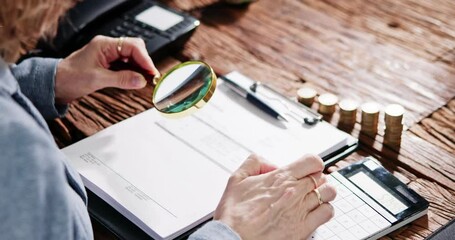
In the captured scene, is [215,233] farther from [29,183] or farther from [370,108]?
[370,108]

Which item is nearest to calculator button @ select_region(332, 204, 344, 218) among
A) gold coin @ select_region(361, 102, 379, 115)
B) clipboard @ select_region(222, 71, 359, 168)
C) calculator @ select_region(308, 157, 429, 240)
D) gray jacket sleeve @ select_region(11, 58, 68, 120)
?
calculator @ select_region(308, 157, 429, 240)

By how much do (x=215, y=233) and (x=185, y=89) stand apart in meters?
0.27

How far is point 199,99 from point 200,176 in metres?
0.12

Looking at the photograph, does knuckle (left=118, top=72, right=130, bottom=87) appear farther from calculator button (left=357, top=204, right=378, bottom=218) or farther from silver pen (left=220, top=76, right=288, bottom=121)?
calculator button (left=357, top=204, right=378, bottom=218)

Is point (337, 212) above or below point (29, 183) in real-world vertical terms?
below

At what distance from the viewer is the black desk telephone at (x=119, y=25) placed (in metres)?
1.32

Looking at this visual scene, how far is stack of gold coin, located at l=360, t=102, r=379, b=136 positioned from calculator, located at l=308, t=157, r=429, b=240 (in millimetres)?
98

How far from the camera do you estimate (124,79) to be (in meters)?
1.14

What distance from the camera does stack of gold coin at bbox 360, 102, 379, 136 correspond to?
3.61 ft

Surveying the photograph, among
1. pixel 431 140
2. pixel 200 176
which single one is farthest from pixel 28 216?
pixel 431 140

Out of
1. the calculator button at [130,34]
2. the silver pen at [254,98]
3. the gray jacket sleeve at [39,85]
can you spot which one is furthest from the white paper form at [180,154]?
the calculator button at [130,34]

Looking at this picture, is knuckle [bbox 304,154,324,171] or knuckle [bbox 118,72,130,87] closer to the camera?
knuckle [bbox 304,154,324,171]

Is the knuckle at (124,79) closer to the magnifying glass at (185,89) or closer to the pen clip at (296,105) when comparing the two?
the magnifying glass at (185,89)

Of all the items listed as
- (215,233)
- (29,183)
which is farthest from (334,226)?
(29,183)
